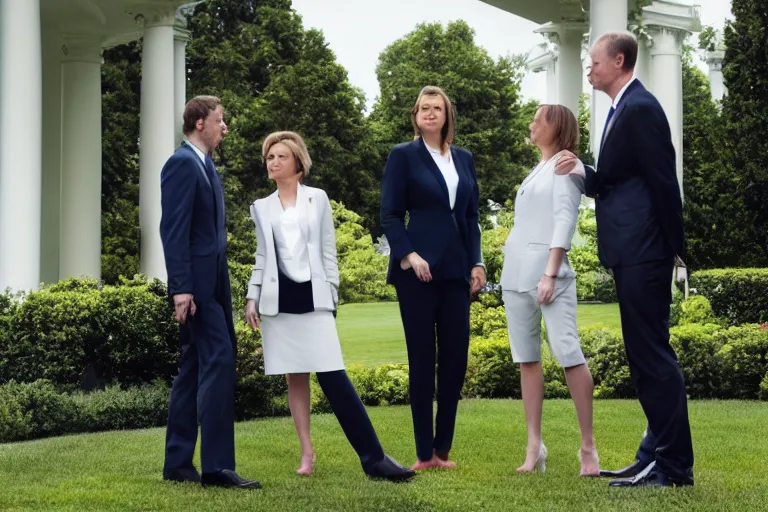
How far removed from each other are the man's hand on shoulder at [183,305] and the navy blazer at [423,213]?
1.30 metres

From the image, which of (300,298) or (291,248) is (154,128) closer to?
(291,248)

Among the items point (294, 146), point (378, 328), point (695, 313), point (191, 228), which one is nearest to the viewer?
point (191, 228)

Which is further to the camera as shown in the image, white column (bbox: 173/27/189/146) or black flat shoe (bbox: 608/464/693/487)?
white column (bbox: 173/27/189/146)

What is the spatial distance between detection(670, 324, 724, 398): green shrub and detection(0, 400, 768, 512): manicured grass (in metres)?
1.61

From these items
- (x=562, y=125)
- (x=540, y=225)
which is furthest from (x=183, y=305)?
(x=562, y=125)

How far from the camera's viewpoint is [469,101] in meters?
50.1

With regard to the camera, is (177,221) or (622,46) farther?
(177,221)

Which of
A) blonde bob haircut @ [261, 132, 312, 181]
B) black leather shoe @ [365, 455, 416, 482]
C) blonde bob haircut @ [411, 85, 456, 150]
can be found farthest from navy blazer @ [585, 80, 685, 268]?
blonde bob haircut @ [261, 132, 312, 181]

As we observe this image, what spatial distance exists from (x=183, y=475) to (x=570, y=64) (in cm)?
1645

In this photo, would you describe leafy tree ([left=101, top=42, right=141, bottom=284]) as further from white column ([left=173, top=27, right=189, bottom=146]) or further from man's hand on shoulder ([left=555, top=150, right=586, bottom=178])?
man's hand on shoulder ([left=555, top=150, right=586, bottom=178])

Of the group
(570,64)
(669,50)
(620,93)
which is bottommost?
(620,93)

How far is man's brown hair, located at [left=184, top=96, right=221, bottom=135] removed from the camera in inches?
268

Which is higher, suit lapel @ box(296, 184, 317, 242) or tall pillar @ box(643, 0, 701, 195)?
tall pillar @ box(643, 0, 701, 195)

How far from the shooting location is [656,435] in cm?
595
